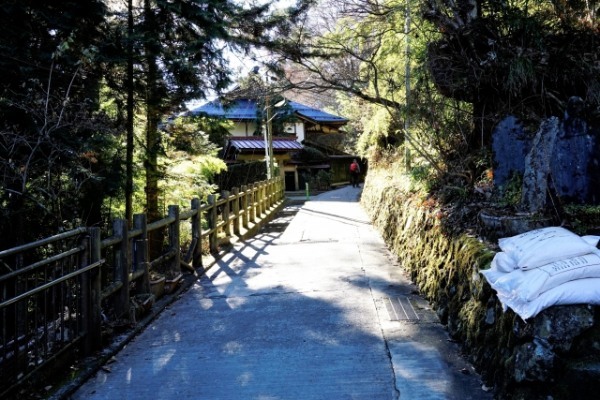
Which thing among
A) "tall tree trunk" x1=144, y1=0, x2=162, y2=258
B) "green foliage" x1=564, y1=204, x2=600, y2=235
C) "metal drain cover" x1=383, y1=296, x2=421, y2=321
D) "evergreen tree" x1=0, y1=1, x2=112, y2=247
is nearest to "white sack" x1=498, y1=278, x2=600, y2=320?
"green foliage" x1=564, y1=204, x2=600, y2=235

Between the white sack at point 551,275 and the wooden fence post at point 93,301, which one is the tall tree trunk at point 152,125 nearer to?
the wooden fence post at point 93,301

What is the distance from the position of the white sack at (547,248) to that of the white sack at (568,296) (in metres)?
0.22

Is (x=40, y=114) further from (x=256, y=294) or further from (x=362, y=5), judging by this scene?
(x=362, y=5)

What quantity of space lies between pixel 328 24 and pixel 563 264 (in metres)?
8.71

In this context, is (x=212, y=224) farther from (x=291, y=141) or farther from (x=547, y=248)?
(x=291, y=141)

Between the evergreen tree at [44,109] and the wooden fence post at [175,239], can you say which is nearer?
the evergreen tree at [44,109]

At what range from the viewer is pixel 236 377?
3.95 meters

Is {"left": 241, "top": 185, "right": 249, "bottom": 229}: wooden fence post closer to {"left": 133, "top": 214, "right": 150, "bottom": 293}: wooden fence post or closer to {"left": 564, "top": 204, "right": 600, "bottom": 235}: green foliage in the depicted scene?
{"left": 133, "top": 214, "right": 150, "bottom": 293}: wooden fence post

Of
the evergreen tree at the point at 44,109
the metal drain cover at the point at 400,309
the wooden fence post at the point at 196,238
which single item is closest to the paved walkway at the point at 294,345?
the metal drain cover at the point at 400,309

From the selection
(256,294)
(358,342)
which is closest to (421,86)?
(256,294)

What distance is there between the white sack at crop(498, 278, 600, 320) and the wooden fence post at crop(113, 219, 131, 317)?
3892 millimetres

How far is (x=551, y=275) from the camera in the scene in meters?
3.08

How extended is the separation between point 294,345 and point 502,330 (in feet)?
6.26

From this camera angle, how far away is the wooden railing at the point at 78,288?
3.43 metres
